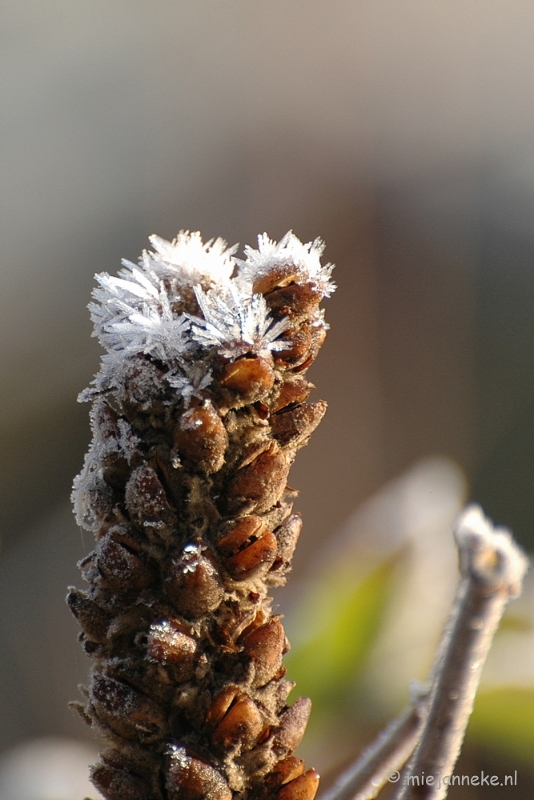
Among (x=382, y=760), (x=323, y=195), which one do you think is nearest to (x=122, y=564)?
(x=382, y=760)

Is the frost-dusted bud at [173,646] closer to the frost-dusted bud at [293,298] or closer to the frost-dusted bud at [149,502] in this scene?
the frost-dusted bud at [149,502]

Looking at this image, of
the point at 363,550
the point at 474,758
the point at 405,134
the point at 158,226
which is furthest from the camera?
the point at 405,134

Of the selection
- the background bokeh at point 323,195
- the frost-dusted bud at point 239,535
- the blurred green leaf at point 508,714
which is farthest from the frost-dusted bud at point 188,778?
the background bokeh at point 323,195

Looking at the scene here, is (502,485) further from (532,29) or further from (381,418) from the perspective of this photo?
(532,29)

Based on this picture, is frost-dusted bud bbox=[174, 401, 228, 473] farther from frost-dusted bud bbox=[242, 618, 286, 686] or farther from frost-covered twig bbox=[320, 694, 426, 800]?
frost-covered twig bbox=[320, 694, 426, 800]

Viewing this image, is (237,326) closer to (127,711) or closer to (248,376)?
(248,376)

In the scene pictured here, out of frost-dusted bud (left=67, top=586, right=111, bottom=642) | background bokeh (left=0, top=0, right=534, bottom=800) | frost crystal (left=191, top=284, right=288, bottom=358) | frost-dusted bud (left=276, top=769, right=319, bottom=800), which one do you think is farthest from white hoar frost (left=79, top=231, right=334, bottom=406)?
background bokeh (left=0, top=0, right=534, bottom=800)

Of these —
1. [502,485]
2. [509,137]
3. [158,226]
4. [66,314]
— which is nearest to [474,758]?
[502,485]
